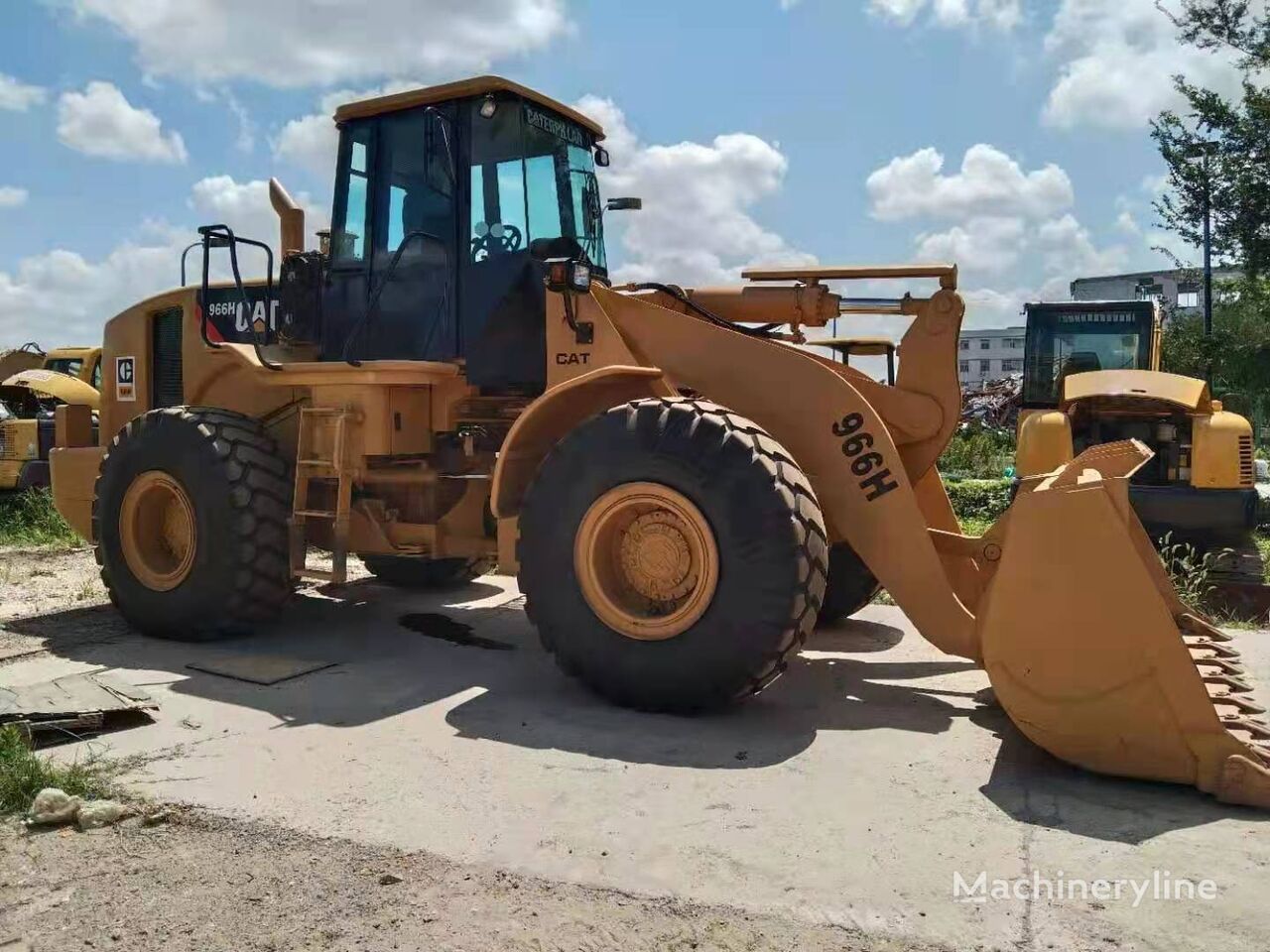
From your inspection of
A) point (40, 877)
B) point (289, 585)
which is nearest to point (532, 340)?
point (289, 585)

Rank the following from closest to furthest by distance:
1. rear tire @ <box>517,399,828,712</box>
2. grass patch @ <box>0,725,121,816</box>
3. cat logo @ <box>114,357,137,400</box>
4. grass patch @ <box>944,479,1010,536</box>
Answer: grass patch @ <box>0,725,121,816</box>, rear tire @ <box>517,399,828,712</box>, cat logo @ <box>114,357,137,400</box>, grass patch @ <box>944,479,1010,536</box>

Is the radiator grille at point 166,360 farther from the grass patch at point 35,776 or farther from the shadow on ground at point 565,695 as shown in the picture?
the grass patch at point 35,776

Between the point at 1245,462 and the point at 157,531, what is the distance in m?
8.36

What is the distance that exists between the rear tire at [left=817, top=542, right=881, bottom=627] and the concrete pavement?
2.10 ft

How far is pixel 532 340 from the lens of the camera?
20.6 ft

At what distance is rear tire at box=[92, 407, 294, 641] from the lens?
6285mm

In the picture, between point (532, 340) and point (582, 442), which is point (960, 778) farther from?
point (532, 340)

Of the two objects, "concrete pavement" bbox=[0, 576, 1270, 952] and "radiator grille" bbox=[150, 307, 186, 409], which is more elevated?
"radiator grille" bbox=[150, 307, 186, 409]

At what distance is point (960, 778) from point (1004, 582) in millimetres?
754

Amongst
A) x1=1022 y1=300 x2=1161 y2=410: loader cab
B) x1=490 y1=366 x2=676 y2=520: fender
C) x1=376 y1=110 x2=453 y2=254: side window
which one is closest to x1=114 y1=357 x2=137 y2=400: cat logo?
x1=376 y1=110 x2=453 y2=254: side window

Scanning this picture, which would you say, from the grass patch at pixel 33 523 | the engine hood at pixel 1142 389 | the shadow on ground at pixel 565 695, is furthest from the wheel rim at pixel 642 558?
the grass patch at pixel 33 523

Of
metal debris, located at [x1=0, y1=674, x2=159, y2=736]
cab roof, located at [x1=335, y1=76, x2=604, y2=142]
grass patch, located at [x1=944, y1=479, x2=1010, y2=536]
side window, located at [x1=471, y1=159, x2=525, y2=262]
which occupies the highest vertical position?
cab roof, located at [x1=335, y1=76, x2=604, y2=142]

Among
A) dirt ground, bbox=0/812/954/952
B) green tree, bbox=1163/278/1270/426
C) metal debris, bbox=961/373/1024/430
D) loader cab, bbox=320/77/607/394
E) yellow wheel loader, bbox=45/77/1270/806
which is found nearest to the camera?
dirt ground, bbox=0/812/954/952

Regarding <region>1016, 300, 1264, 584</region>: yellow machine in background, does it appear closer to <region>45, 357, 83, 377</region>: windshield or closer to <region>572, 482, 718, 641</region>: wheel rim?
<region>572, 482, 718, 641</region>: wheel rim
